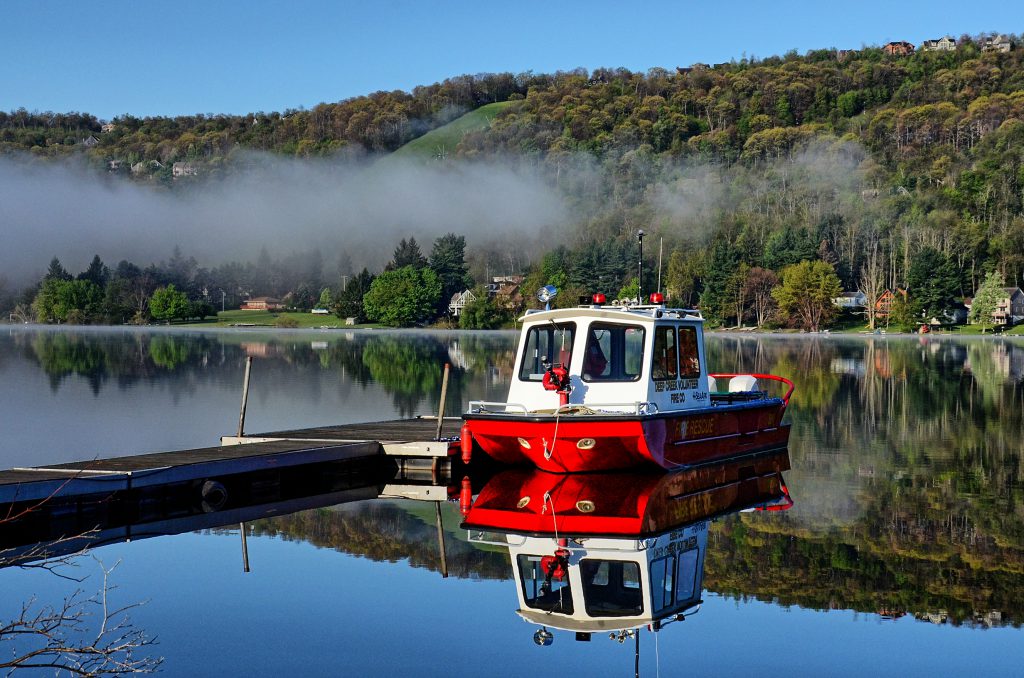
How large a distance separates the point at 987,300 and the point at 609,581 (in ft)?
503

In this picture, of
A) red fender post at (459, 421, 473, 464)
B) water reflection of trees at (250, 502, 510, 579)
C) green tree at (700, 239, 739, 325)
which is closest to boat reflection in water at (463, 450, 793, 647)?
water reflection of trees at (250, 502, 510, 579)

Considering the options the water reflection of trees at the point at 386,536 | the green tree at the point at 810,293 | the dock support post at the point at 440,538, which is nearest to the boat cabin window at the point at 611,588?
the water reflection of trees at the point at 386,536

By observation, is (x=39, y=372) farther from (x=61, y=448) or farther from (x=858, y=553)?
(x=858, y=553)

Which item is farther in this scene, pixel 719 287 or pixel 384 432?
pixel 719 287

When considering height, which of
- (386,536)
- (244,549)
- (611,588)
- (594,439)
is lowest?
(386,536)

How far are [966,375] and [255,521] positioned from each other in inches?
2111

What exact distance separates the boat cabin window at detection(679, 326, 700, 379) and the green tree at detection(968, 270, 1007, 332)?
141543 millimetres

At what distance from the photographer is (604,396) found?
84.9 ft

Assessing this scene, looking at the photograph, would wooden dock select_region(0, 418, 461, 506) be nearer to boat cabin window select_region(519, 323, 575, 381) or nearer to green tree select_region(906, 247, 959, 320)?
boat cabin window select_region(519, 323, 575, 381)

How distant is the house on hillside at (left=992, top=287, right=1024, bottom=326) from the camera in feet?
522

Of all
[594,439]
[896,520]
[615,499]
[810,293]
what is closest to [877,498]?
[896,520]

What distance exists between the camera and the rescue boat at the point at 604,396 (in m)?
24.7

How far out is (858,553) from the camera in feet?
63.1

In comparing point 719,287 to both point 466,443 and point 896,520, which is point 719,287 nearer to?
point 466,443
